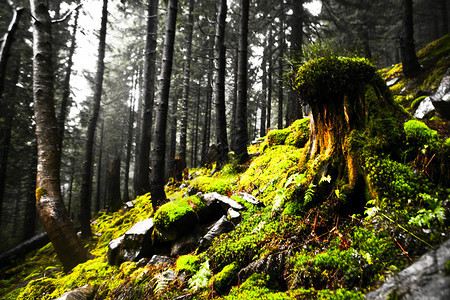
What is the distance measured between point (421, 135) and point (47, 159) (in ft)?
20.1

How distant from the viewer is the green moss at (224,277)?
214 cm

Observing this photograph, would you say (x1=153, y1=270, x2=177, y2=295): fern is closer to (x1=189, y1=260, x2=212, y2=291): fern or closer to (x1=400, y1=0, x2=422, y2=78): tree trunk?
(x1=189, y1=260, x2=212, y2=291): fern

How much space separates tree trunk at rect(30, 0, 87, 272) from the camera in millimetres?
3738

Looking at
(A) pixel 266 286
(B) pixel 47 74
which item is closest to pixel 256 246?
(A) pixel 266 286

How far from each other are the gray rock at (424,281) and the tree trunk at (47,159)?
198 inches

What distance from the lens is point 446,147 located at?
1829mm

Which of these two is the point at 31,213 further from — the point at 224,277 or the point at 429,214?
the point at 429,214

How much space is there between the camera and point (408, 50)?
25.3ft

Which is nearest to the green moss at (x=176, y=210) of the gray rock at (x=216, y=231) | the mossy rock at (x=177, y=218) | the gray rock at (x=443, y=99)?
the mossy rock at (x=177, y=218)

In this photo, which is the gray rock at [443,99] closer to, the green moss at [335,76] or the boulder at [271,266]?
the green moss at [335,76]

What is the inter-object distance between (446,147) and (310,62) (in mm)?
1808

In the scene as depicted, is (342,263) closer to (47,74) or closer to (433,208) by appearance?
(433,208)

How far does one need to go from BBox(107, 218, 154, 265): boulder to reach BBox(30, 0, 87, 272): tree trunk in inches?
30.8

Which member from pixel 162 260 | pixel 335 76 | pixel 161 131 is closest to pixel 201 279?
pixel 162 260
